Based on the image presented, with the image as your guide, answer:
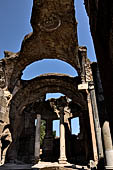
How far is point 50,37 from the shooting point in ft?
30.1

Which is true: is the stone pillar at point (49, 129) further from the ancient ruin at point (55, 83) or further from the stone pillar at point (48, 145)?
the ancient ruin at point (55, 83)

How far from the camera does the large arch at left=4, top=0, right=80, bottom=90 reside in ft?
26.0

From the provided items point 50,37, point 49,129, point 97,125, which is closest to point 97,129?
point 97,125

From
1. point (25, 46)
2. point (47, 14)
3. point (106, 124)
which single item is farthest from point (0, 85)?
point (106, 124)

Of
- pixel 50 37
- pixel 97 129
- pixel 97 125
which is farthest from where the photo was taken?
pixel 50 37


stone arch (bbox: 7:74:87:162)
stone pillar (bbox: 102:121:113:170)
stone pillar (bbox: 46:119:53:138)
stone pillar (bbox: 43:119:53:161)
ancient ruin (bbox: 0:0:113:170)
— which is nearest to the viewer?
stone pillar (bbox: 102:121:113:170)

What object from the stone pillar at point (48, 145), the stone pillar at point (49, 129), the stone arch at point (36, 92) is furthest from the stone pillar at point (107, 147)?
the stone pillar at point (49, 129)

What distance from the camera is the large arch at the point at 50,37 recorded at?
26.0 feet

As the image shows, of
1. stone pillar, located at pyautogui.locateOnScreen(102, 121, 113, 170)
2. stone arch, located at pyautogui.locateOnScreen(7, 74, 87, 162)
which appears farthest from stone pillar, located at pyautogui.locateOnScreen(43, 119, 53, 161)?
stone pillar, located at pyautogui.locateOnScreen(102, 121, 113, 170)

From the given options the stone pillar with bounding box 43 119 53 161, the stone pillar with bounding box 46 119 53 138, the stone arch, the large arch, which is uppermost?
the large arch

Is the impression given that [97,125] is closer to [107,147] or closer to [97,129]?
[97,129]

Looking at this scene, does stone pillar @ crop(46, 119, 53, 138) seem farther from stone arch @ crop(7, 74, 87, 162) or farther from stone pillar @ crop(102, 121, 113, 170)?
stone pillar @ crop(102, 121, 113, 170)

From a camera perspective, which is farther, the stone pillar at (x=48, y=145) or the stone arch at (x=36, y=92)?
the stone pillar at (x=48, y=145)

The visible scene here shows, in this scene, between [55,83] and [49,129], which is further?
[49,129]
